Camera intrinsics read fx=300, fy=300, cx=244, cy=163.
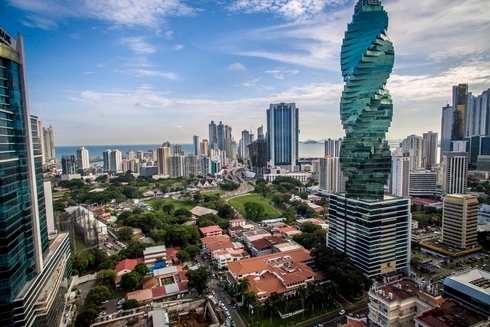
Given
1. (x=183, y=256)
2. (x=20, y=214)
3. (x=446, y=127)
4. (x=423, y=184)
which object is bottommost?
(x=183, y=256)

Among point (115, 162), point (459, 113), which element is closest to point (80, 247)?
point (115, 162)

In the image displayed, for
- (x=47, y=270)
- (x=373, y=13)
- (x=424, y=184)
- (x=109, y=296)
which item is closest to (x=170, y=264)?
Answer: (x=109, y=296)

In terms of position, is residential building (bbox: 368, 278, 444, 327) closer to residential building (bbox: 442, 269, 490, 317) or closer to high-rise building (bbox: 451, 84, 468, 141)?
residential building (bbox: 442, 269, 490, 317)

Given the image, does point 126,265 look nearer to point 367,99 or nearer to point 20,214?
point 20,214

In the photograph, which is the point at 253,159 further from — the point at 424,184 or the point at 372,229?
the point at 372,229

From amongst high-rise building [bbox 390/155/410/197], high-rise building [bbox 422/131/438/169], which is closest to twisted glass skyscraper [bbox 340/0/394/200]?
high-rise building [bbox 390/155/410/197]

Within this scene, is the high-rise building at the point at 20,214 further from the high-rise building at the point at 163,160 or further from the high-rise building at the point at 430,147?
the high-rise building at the point at 430,147

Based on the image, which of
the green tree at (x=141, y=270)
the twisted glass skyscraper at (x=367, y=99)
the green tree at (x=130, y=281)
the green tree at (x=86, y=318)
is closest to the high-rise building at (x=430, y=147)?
the twisted glass skyscraper at (x=367, y=99)

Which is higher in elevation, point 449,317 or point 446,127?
point 446,127
